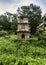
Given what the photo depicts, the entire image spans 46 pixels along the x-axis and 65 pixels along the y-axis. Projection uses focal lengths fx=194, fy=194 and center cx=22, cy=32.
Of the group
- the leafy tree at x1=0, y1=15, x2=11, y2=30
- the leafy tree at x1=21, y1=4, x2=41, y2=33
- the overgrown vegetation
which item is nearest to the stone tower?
the overgrown vegetation

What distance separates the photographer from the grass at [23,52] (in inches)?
788

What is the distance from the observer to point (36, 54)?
23016mm

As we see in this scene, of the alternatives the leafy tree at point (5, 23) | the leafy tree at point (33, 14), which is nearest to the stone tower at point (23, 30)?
the leafy tree at point (33, 14)

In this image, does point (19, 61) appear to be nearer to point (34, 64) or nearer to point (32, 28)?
point (34, 64)

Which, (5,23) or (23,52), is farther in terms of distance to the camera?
(5,23)

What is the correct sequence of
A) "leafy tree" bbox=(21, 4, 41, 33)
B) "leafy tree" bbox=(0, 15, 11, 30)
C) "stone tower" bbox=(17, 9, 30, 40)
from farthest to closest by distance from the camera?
"leafy tree" bbox=(0, 15, 11, 30) → "leafy tree" bbox=(21, 4, 41, 33) → "stone tower" bbox=(17, 9, 30, 40)

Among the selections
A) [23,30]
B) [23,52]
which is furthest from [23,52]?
[23,30]

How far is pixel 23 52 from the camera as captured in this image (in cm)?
2317

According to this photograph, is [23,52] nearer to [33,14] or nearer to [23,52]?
[23,52]

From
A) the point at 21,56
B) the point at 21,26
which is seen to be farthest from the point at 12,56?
the point at 21,26

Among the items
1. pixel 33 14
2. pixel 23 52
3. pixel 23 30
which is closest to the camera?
pixel 23 52

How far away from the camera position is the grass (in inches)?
788

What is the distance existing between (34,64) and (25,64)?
942 mm

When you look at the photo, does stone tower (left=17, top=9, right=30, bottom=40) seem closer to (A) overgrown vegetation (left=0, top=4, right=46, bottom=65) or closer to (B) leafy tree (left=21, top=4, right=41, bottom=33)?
(A) overgrown vegetation (left=0, top=4, right=46, bottom=65)
